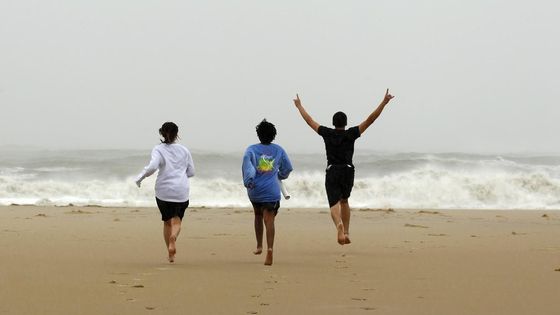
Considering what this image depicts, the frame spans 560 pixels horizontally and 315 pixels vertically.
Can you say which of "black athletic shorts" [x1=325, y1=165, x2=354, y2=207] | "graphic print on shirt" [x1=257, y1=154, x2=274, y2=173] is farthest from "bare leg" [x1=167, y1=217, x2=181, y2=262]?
"black athletic shorts" [x1=325, y1=165, x2=354, y2=207]

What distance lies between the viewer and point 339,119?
8570mm

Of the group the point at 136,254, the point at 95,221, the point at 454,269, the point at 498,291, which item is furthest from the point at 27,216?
the point at 498,291

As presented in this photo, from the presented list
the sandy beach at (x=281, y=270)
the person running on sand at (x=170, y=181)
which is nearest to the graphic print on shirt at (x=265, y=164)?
the person running on sand at (x=170, y=181)

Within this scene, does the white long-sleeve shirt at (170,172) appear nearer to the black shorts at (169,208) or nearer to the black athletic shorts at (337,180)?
the black shorts at (169,208)

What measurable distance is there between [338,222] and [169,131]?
2041mm

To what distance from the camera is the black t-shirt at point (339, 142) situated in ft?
27.8

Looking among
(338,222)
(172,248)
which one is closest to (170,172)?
(172,248)

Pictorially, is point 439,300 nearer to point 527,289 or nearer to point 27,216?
point 527,289

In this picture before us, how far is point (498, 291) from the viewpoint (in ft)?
19.0

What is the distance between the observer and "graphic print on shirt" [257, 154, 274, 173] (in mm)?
7586

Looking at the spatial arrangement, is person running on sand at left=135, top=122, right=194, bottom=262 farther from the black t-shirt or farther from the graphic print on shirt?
the black t-shirt

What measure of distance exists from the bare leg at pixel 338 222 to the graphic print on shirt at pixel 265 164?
3.69 feet

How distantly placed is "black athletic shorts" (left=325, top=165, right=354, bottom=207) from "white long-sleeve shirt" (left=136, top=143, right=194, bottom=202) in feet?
5.55

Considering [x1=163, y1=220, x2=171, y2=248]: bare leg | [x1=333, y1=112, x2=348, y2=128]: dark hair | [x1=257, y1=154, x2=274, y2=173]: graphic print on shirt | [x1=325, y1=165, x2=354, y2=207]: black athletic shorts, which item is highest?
[x1=333, y1=112, x2=348, y2=128]: dark hair
